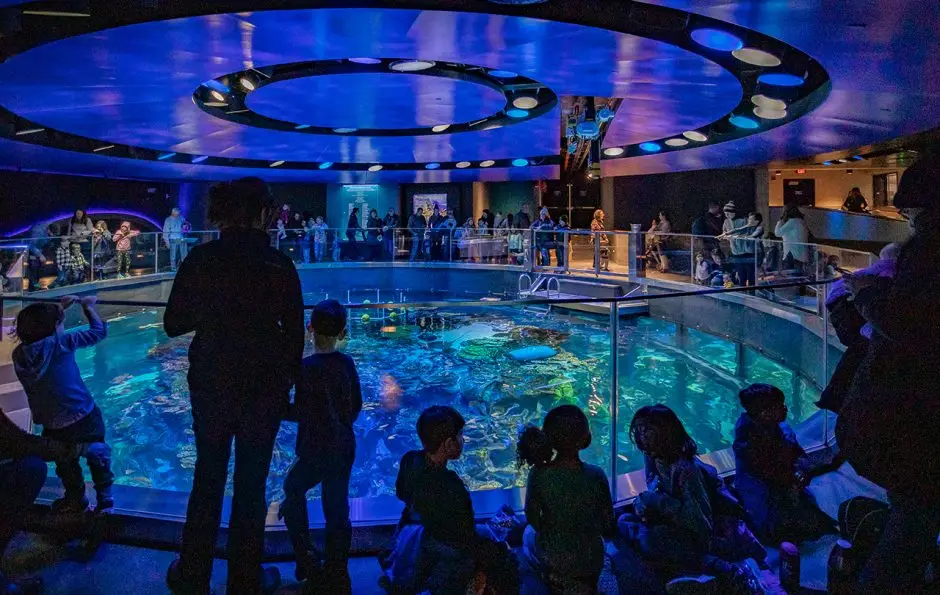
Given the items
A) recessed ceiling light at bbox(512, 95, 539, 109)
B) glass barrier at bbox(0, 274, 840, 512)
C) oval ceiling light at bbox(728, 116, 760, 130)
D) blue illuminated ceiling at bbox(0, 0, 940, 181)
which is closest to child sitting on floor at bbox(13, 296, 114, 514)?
glass barrier at bbox(0, 274, 840, 512)

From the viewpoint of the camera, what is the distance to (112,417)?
238 inches

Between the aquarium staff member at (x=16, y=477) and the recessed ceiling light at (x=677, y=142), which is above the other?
the recessed ceiling light at (x=677, y=142)

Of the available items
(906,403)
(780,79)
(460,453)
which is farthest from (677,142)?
(460,453)

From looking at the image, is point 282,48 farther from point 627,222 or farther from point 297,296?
point 627,222

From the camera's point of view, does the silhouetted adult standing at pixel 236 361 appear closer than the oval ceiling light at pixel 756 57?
Yes

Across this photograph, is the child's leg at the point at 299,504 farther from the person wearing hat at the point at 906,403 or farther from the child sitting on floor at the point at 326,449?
the person wearing hat at the point at 906,403

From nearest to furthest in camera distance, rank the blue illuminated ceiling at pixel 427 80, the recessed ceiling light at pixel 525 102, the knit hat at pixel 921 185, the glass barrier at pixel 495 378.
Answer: the knit hat at pixel 921 185 → the glass barrier at pixel 495 378 → the blue illuminated ceiling at pixel 427 80 → the recessed ceiling light at pixel 525 102

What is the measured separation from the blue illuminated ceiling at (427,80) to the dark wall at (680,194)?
2149 millimetres

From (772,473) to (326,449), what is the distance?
183 cm

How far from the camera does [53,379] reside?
2.54m

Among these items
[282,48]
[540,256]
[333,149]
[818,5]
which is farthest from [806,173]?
[282,48]

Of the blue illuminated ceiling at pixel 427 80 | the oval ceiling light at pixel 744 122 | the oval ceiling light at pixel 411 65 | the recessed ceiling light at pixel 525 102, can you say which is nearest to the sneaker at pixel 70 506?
the blue illuminated ceiling at pixel 427 80

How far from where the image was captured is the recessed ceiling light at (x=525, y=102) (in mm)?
10617

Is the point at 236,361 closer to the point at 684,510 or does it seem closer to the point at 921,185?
the point at 684,510
